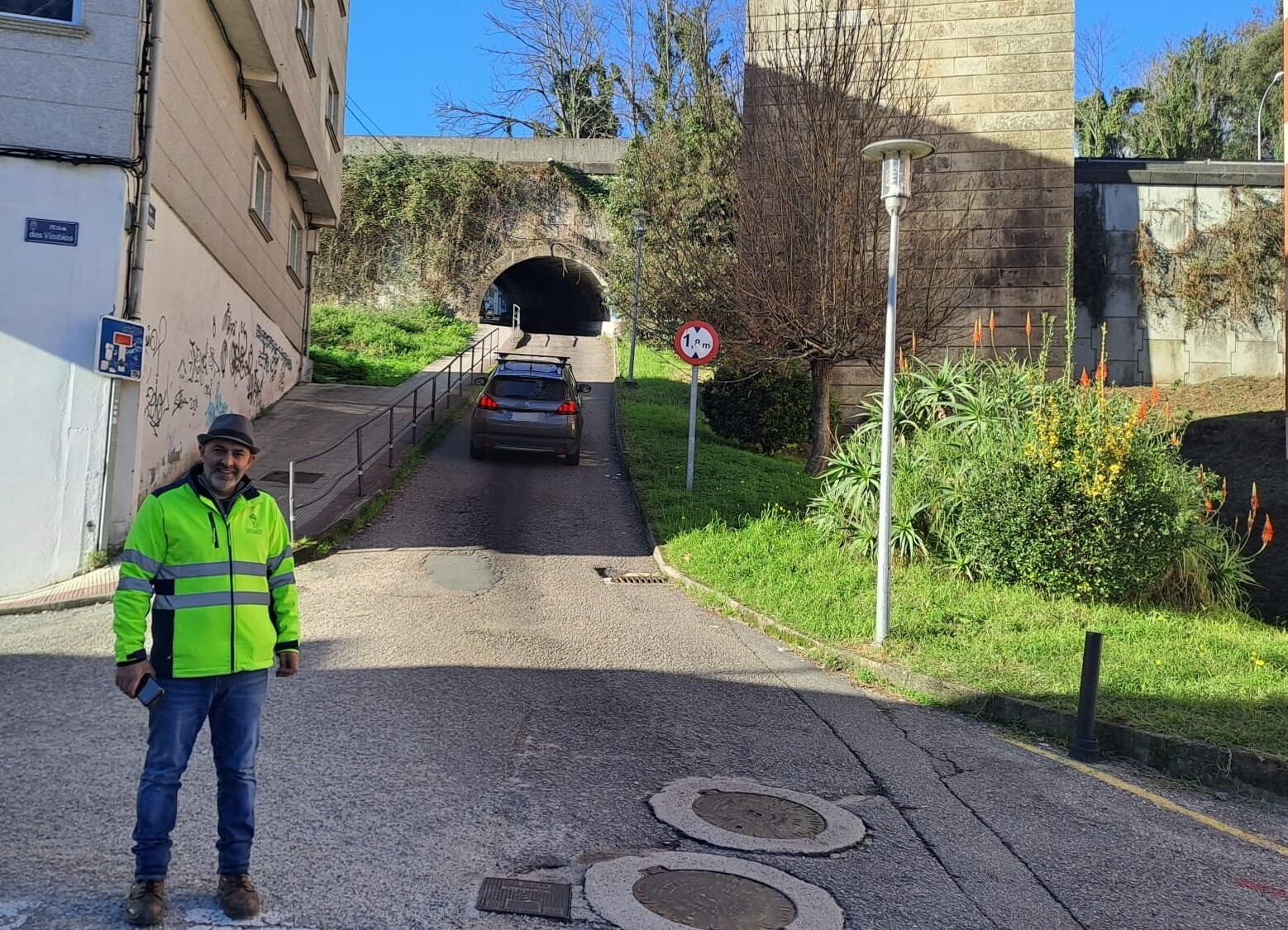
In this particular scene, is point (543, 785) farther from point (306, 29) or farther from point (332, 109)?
point (332, 109)

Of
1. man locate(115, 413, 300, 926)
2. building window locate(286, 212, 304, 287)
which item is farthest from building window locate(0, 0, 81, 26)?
building window locate(286, 212, 304, 287)

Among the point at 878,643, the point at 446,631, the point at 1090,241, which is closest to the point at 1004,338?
the point at 1090,241

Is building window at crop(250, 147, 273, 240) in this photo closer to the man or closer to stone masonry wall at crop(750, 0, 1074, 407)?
stone masonry wall at crop(750, 0, 1074, 407)

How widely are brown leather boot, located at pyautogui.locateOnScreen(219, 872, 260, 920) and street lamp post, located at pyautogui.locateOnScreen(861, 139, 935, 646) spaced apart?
224 inches

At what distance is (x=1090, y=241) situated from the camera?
22.4 meters

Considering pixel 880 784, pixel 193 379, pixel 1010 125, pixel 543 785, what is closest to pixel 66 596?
pixel 193 379

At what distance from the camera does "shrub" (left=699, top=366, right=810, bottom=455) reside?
62.8 ft

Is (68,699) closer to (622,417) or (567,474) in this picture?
(567,474)

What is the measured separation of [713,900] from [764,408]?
1561 centimetres

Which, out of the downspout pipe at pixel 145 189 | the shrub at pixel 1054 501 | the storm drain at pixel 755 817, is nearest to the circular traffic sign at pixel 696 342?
the shrub at pixel 1054 501

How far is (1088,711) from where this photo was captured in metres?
6.24

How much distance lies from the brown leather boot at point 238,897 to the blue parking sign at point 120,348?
737 cm

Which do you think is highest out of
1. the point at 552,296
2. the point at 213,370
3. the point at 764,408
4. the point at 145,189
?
the point at 552,296

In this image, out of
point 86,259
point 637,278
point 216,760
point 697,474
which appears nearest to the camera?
point 216,760
